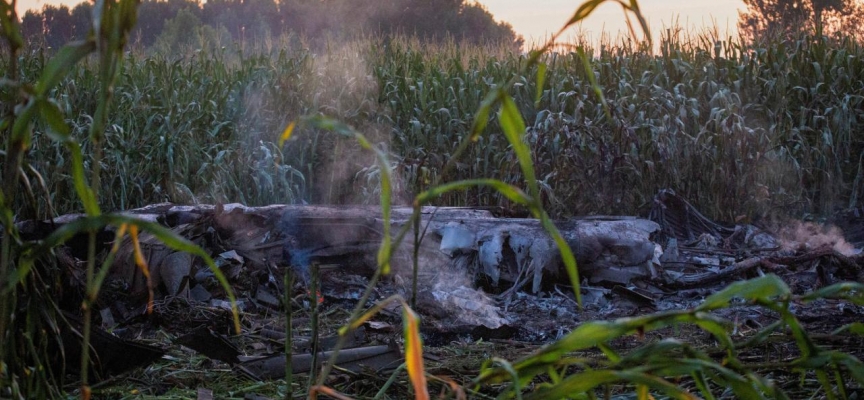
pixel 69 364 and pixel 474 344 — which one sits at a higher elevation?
pixel 69 364

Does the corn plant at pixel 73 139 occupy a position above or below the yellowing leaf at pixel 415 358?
above

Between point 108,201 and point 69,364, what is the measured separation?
4901mm

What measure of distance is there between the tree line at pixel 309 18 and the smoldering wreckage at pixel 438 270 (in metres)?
29.8

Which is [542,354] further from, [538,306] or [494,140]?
[494,140]

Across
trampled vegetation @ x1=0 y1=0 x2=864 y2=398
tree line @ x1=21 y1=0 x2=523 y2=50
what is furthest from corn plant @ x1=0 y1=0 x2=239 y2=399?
tree line @ x1=21 y1=0 x2=523 y2=50

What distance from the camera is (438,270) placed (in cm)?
476

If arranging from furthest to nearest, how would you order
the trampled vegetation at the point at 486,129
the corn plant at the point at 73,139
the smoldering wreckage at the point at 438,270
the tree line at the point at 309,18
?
the tree line at the point at 309,18
the trampled vegetation at the point at 486,129
the smoldering wreckage at the point at 438,270
the corn plant at the point at 73,139

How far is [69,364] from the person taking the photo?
2477 millimetres

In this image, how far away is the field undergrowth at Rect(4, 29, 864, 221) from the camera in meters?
6.84

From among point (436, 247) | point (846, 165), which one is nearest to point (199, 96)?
point (436, 247)

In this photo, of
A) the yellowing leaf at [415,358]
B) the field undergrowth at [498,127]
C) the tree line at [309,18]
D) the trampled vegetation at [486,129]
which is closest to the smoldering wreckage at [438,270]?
the trampled vegetation at [486,129]

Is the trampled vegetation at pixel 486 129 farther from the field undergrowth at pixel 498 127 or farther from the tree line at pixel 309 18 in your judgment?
the tree line at pixel 309 18

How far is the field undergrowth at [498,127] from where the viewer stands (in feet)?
22.5

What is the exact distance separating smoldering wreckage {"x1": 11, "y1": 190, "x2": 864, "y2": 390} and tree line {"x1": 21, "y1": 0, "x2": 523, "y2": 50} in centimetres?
2978
